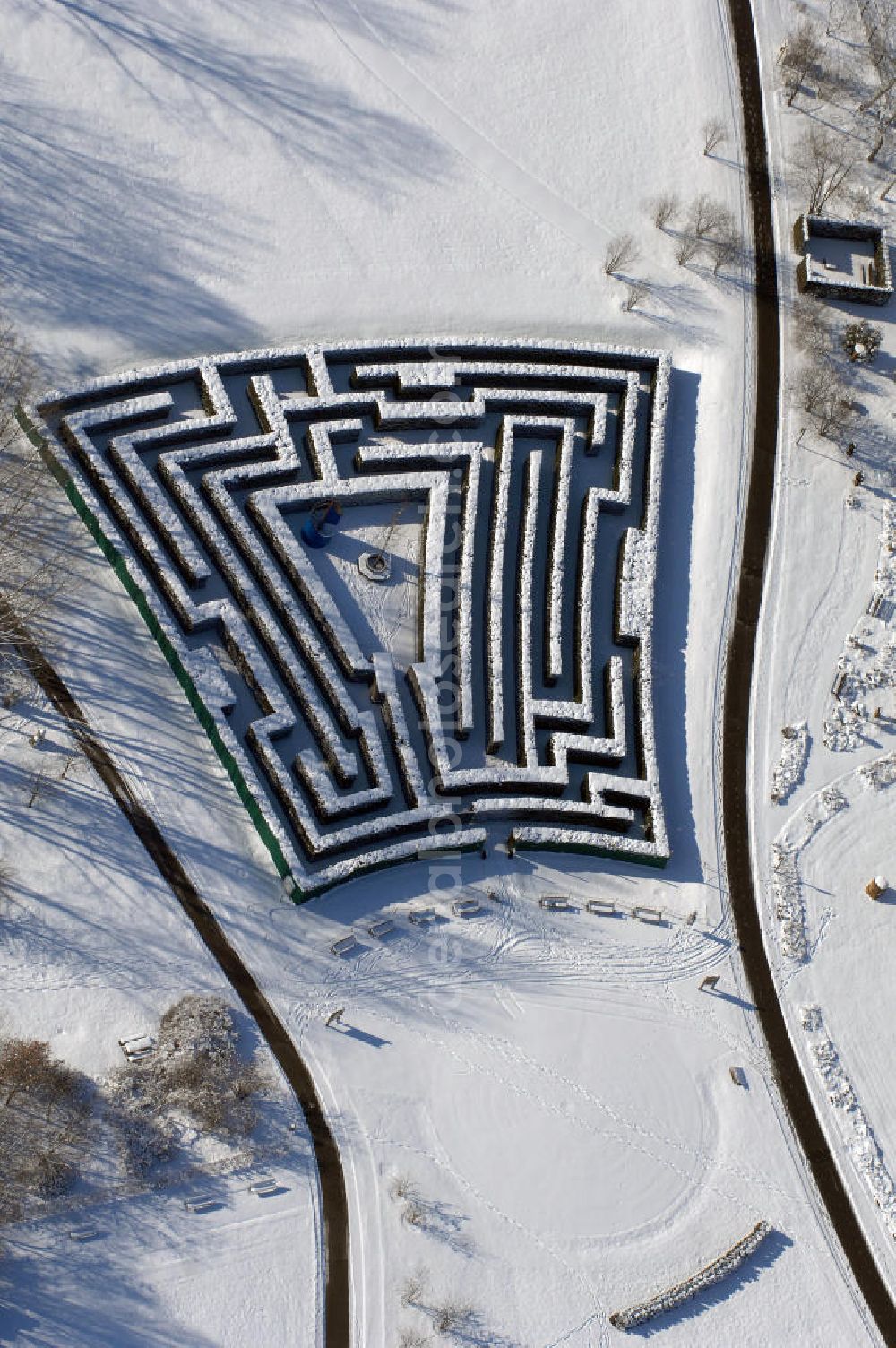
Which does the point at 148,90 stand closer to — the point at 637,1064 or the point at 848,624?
the point at 848,624

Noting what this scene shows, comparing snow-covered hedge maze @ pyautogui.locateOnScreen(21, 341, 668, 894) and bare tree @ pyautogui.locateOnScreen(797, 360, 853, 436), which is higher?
bare tree @ pyautogui.locateOnScreen(797, 360, 853, 436)

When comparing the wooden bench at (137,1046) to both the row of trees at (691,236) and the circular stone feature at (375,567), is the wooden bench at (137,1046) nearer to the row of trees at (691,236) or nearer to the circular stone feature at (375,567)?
the circular stone feature at (375,567)

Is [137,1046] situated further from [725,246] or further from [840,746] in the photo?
[725,246]

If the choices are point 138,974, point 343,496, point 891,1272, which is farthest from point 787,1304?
point 343,496

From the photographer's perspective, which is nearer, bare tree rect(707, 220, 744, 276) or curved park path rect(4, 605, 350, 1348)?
curved park path rect(4, 605, 350, 1348)

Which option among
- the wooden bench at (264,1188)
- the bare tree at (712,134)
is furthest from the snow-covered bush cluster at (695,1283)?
the bare tree at (712,134)

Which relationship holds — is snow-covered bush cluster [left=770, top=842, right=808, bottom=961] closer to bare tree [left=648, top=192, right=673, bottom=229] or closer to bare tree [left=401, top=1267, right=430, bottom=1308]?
bare tree [left=401, top=1267, right=430, bottom=1308]

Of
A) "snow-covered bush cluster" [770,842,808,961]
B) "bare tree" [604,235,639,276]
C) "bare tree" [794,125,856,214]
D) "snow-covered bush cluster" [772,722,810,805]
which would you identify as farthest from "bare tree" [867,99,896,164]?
"snow-covered bush cluster" [770,842,808,961]
